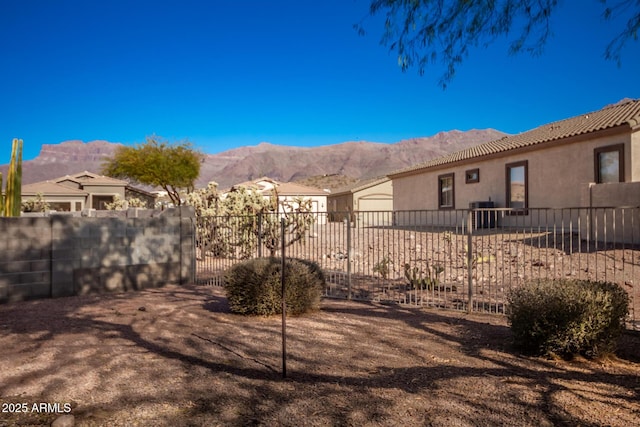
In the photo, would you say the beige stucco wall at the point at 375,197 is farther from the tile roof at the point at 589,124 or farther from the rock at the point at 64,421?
the rock at the point at 64,421

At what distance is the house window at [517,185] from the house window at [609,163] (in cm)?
322

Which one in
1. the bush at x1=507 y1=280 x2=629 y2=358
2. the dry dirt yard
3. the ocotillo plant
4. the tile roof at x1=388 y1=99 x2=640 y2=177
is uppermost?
the tile roof at x1=388 y1=99 x2=640 y2=177

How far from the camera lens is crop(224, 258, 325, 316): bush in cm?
798

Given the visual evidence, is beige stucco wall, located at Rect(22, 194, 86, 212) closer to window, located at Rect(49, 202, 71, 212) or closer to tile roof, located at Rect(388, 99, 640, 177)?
window, located at Rect(49, 202, 71, 212)

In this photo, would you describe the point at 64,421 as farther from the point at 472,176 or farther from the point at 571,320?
the point at 472,176

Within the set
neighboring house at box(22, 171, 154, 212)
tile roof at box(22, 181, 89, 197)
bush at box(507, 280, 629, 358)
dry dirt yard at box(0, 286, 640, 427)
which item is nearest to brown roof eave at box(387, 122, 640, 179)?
dry dirt yard at box(0, 286, 640, 427)

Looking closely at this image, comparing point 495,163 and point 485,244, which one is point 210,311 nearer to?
point 485,244

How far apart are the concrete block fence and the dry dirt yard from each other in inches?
86.8

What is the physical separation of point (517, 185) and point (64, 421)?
18.6 metres

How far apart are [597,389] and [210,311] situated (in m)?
5.90

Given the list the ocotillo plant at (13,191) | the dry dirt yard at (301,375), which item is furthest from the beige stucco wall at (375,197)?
the dry dirt yard at (301,375)

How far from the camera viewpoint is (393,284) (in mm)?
12000

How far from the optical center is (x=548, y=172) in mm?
17578

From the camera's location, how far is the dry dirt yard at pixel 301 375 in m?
3.97
